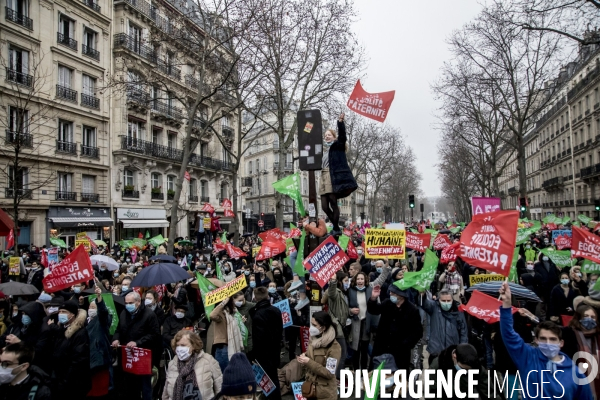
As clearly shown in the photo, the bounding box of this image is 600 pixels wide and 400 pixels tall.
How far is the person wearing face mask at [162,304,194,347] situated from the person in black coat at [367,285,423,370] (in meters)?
2.91

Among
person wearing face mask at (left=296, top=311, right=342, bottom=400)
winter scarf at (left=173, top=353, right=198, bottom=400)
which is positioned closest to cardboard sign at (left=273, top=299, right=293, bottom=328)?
person wearing face mask at (left=296, top=311, right=342, bottom=400)

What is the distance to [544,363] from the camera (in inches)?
142

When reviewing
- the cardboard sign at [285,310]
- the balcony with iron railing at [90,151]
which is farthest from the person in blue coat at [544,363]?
the balcony with iron railing at [90,151]

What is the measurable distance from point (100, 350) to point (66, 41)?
81.1 ft

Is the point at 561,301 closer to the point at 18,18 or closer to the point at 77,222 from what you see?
the point at 77,222

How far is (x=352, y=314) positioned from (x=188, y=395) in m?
3.06

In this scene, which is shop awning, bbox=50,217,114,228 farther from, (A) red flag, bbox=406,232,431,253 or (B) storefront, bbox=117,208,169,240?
(A) red flag, bbox=406,232,431,253

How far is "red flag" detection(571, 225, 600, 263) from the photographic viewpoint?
24.1ft

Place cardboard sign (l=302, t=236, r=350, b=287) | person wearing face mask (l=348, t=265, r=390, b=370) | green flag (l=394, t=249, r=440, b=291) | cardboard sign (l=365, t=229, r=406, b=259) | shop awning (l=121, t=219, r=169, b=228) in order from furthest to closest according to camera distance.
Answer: shop awning (l=121, t=219, r=169, b=228), cardboard sign (l=365, t=229, r=406, b=259), person wearing face mask (l=348, t=265, r=390, b=370), cardboard sign (l=302, t=236, r=350, b=287), green flag (l=394, t=249, r=440, b=291)

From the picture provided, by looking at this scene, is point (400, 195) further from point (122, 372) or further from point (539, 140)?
point (122, 372)

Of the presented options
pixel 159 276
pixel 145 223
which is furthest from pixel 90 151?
pixel 159 276

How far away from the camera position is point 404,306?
569 cm

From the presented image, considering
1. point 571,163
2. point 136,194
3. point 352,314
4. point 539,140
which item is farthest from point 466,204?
point 352,314

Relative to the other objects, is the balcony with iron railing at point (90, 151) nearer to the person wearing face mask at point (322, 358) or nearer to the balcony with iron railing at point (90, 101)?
the balcony with iron railing at point (90, 101)
